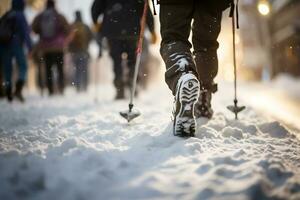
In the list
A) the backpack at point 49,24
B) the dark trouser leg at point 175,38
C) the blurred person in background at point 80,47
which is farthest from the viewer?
the blurred person in background at point 80,47

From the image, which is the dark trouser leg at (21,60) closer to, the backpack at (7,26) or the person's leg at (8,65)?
the person's leg at (8,65)

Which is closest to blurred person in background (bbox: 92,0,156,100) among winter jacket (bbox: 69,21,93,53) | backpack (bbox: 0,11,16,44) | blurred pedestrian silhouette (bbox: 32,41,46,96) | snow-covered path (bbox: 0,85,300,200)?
backpack (bbox: 0,11,16,44)

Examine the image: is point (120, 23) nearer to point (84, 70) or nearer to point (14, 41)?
point (14, 41)

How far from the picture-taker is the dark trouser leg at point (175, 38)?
308 cm

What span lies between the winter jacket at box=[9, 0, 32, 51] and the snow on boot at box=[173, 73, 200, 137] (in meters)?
5.42

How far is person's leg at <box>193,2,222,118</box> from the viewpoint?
142 inches

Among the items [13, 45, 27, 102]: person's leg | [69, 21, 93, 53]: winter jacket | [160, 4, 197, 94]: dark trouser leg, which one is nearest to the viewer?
[160, 4, 197, 94]: dark trouser leg

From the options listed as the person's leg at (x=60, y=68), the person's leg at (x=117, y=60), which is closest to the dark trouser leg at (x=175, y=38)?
the person's leg at (x=117, y=60)

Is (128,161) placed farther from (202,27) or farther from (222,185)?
(202,27)

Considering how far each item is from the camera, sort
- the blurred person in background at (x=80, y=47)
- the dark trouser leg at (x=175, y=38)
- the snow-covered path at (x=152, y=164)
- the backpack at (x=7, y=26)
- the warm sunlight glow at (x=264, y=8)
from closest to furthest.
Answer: the snow-covered path at (x=152, y=164) < the dark trouser leg at (x=175, y=38) < the backpack at (x=7, y=26) < the warm sunlight glow at (x=264, y=8) < the blurred person in background at (x=80, y=47)

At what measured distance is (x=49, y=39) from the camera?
8.81m

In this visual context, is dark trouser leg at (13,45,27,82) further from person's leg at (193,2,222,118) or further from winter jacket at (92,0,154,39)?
person's leg at (193,2,222,118)

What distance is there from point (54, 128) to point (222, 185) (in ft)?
7.06

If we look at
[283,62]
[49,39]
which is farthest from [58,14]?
[283,62]
